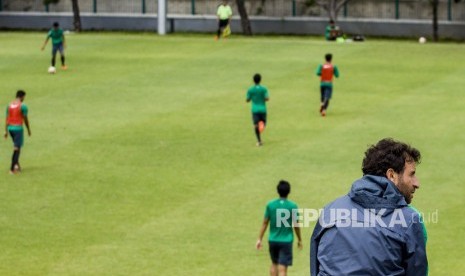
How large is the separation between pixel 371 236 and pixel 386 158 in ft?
1.46

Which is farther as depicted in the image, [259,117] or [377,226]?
[259,117]

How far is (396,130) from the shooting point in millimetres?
33031

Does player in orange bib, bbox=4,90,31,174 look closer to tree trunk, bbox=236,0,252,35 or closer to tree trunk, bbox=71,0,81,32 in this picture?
tree trunk, bbox=236,0,252,35

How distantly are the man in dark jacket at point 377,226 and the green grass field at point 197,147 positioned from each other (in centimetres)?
1420

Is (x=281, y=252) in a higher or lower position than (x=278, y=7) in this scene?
lower

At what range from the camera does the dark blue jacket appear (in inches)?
241

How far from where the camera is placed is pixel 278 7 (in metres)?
59.3

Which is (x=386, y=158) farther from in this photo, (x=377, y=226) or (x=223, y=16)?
(x=223, y=16)

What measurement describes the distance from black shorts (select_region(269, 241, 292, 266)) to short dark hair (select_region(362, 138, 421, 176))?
1318 cm

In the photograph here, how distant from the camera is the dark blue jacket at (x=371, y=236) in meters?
6.12

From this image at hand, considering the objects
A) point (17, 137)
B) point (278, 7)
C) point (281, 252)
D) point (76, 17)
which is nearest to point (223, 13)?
point (278, 7)

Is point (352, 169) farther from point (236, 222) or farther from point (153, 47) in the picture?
point (153, 47)

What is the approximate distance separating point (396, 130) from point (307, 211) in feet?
30.0

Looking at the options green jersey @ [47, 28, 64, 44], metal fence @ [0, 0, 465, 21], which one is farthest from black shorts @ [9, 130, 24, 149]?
metal fence @ [0, 0, 465, 21]
